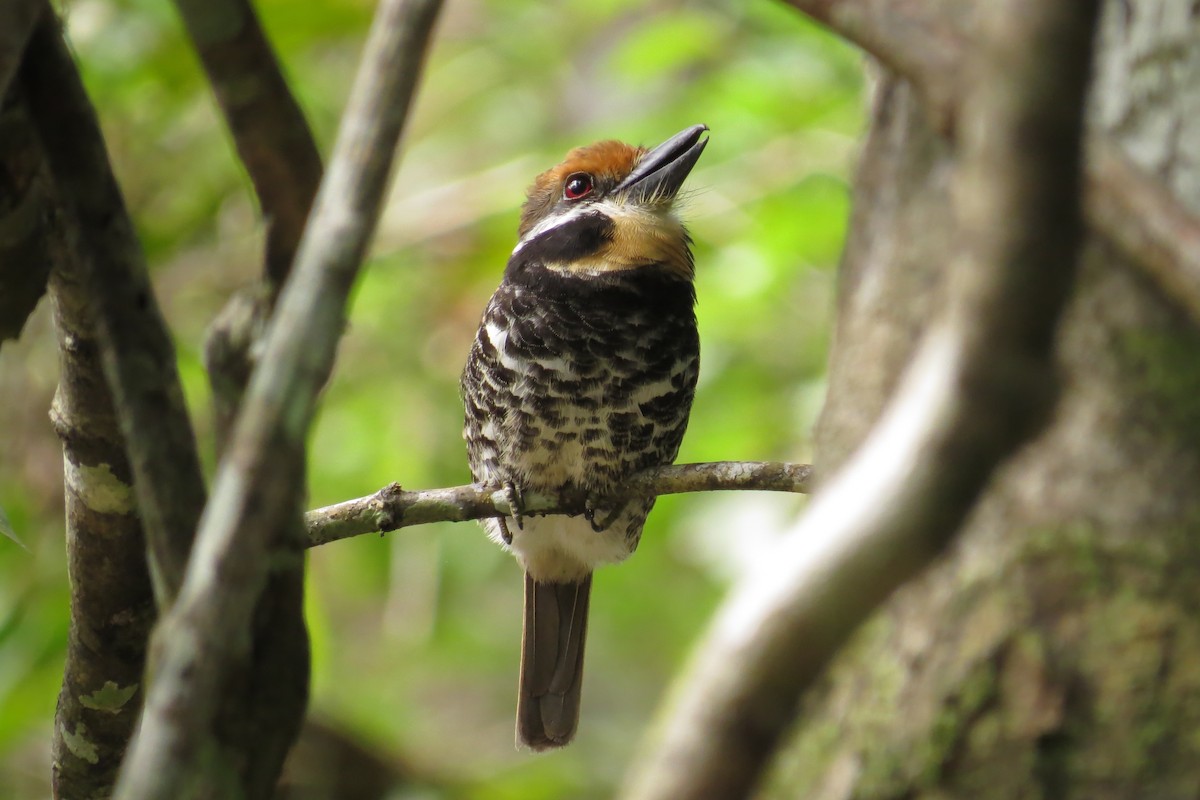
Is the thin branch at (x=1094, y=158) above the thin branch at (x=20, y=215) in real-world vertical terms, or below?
below

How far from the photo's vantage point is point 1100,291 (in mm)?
877

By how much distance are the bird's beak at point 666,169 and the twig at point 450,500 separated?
2.63ft

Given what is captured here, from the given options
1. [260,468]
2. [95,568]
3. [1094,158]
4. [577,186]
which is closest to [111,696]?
[95,568]

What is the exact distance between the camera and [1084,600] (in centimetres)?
85

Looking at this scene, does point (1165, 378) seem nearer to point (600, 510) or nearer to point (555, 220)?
point (600, 510)

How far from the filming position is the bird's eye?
2.72 metres

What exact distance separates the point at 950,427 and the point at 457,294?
344 cm

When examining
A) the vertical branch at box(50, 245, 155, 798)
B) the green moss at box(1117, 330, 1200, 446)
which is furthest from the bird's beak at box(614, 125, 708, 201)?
the green moss at box(1117, 330, 1200, 446)

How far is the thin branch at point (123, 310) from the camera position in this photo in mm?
1016

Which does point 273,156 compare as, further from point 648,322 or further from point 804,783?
point 648,322

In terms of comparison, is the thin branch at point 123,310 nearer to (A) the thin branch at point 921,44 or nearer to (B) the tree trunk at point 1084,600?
(B) the tree trunk at point 1084,600

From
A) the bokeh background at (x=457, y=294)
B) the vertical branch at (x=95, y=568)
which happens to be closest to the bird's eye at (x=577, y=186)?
the bokeh background at (x=457, y=294)

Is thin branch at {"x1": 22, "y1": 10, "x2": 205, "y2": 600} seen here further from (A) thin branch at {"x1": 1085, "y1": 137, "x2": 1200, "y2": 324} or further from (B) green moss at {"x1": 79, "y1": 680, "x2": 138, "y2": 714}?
(A) thin branch at {"x1": 1085, "y1": 137, "x2": 1200, "y2": 324}

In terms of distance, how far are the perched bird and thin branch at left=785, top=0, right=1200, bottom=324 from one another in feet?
4.74
